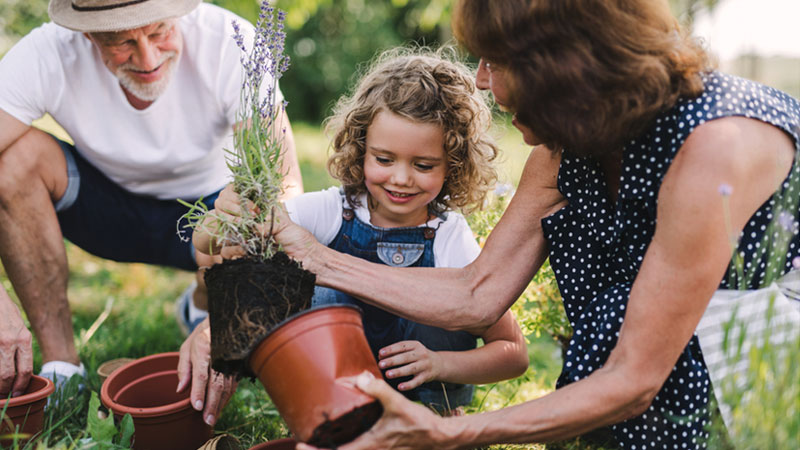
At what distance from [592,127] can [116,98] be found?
7.34ft

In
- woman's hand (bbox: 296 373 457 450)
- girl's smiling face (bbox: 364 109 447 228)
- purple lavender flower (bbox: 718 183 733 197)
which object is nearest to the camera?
purple lavender flower (bbox: 718 183 733 197)

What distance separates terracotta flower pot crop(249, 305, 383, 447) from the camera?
1583 mm

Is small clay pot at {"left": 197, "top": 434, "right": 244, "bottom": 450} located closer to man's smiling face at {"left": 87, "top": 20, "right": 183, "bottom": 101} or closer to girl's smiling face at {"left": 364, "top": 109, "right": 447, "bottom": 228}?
girl's smiling face at {"left": 364, "top": 109, "right": 447, "bottom": 228}

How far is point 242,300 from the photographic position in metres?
1.72

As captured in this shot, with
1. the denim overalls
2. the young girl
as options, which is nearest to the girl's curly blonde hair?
the young girl

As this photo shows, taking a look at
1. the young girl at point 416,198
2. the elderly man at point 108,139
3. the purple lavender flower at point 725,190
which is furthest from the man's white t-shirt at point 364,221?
the purple lavender flower at point 725,190

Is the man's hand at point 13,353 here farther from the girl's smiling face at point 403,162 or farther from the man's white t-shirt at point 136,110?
the girl's smiling face at point 403,162

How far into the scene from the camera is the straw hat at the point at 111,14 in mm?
2570

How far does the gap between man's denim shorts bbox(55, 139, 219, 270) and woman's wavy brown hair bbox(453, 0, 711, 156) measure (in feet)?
6.40

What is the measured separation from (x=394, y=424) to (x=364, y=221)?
1.08 metres

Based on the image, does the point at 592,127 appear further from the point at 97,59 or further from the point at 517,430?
the point at 97,59

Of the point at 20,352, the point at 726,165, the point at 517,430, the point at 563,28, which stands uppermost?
the point at 563,28

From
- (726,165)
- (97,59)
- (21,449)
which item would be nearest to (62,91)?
(97,59)

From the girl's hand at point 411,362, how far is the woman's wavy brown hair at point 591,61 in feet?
2.87
